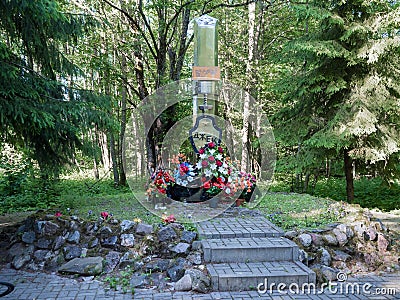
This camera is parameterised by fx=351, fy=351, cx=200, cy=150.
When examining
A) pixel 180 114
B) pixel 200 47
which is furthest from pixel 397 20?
pixel 180 114

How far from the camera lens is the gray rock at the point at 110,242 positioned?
387 centimetres

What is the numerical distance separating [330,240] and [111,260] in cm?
244

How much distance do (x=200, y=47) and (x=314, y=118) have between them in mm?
3320

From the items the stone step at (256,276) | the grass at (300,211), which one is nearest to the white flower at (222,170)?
the grass at (300,211)

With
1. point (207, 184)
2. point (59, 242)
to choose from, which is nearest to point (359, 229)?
point (207, 184)

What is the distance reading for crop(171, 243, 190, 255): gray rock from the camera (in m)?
3.71

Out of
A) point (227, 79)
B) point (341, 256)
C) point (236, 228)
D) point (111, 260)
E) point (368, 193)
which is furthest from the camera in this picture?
point (227, 79)

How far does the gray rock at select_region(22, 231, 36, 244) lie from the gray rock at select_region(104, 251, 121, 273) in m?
0.96

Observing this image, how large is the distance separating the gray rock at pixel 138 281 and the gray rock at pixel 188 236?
0.61 m

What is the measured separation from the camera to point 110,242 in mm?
3885

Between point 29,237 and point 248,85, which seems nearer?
point 29,237

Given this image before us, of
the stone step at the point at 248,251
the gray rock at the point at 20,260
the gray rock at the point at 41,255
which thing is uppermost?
the stone step at the point at 248,251

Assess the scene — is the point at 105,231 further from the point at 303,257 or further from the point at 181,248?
the point at 303,257

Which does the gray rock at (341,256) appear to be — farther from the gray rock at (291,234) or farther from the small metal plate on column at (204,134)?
the small metal plate on column at (204,134)
